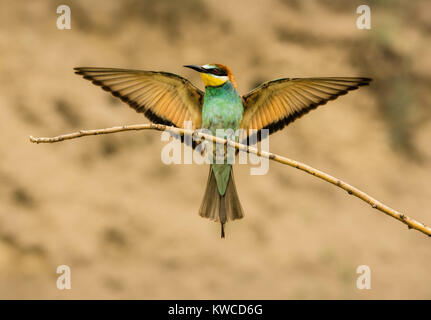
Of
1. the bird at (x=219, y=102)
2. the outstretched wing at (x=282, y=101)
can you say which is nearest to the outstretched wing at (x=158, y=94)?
the bird at (x=219, y=102)

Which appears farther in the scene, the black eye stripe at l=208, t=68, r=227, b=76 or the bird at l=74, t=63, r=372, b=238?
the black eye stripe at l=208, t=68, r=227, b=76

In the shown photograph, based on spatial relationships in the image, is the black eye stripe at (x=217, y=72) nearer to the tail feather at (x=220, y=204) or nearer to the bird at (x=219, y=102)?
the bird at (x=219, y=102)

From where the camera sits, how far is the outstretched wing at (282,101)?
110cm

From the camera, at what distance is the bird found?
1.09 metres

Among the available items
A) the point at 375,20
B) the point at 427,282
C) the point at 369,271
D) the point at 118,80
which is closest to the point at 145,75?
the point at 118,80

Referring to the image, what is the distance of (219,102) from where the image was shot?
3.98ft

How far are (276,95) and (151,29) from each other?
2545 mm

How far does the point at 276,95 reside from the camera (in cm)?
117

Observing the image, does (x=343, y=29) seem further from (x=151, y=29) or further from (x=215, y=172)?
(x=215, y=172)

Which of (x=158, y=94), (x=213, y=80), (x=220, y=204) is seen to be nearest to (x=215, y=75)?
(x=213, y=80)

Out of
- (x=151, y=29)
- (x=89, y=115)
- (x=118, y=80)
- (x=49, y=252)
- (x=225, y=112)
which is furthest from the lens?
(x=151, y=29)

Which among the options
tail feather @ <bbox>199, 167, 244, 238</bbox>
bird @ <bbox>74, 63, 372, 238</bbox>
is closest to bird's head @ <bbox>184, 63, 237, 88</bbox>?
bird @ <bbox>74, 63, 372, 238</bbox>

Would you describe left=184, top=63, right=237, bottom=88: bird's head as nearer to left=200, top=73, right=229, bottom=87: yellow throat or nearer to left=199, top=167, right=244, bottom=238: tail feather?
left=200, top=73, right=229, bottom=87: yellow throat

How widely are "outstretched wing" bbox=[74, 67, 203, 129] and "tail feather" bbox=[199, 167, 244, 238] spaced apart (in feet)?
Answer: 0.53
